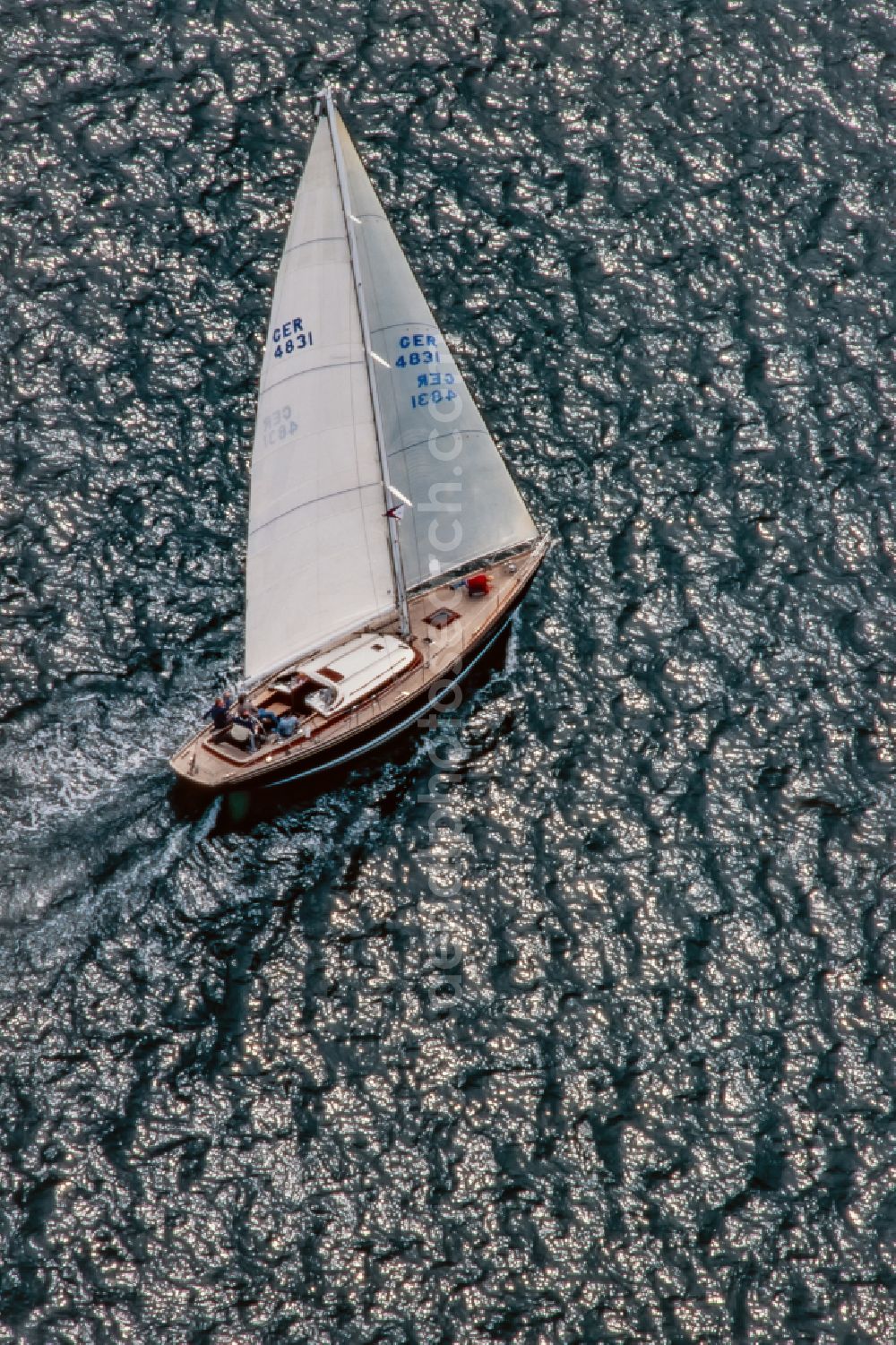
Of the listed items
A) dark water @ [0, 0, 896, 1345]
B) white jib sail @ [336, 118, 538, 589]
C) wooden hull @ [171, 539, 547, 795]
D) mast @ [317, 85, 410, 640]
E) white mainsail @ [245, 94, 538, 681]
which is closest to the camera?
dark water @ [0, 0, 896, 1345]

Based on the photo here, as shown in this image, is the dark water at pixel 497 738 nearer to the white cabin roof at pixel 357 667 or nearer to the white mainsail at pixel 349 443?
the white cabin roof at pixel 357 667

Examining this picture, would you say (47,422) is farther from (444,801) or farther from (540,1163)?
(540,1163)

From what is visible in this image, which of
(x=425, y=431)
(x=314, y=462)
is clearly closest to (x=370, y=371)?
(x=314, y=462)

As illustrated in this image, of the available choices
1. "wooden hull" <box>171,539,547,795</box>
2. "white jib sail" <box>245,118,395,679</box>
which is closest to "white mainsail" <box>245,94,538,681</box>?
"white jib sail" <box>245,118,395,679</box>

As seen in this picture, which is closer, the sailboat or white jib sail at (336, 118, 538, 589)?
the sailboat

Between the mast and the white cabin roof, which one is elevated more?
the mast

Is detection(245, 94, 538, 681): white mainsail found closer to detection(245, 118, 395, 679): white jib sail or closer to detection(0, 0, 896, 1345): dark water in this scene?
detection(245, 118, 395, 679): white jib sail

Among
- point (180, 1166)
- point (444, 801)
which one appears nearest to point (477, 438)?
point (444, 801)

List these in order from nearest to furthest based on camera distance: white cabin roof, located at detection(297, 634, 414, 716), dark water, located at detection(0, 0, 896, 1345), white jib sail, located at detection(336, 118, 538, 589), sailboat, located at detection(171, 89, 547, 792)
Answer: dark water, located at detection(0, 0, 896, 1345)
sailboat, located at detection(171, 89, 547, 792)
white jib sail, located at detection(336, 118, 538, 589)
white cabin roof, located at detection(297, 634, 414, 716)

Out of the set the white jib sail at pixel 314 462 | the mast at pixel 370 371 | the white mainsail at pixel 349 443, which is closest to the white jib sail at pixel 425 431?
the white mainsail at pixel 349 443
